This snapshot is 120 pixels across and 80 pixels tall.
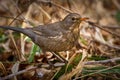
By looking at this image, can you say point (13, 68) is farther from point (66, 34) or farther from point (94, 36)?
point (94, 36)

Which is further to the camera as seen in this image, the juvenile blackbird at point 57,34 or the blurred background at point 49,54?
the blurred background at point 49,54

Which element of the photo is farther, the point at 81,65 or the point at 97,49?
Answer: the point at 97,49

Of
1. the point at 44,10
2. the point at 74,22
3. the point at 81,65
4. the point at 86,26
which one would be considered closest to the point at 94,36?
the point at 86,26

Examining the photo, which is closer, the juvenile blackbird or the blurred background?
the juvenile blackbird

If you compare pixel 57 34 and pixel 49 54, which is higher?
pixel 57 34

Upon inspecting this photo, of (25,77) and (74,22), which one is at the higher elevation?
(74,22)

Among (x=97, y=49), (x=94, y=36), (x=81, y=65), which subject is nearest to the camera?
(x=81, y=65)

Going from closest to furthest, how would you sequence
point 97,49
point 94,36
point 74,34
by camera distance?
point 74,34
point 97,49
point 94,36

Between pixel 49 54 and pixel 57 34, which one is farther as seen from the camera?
pixel 49 54
